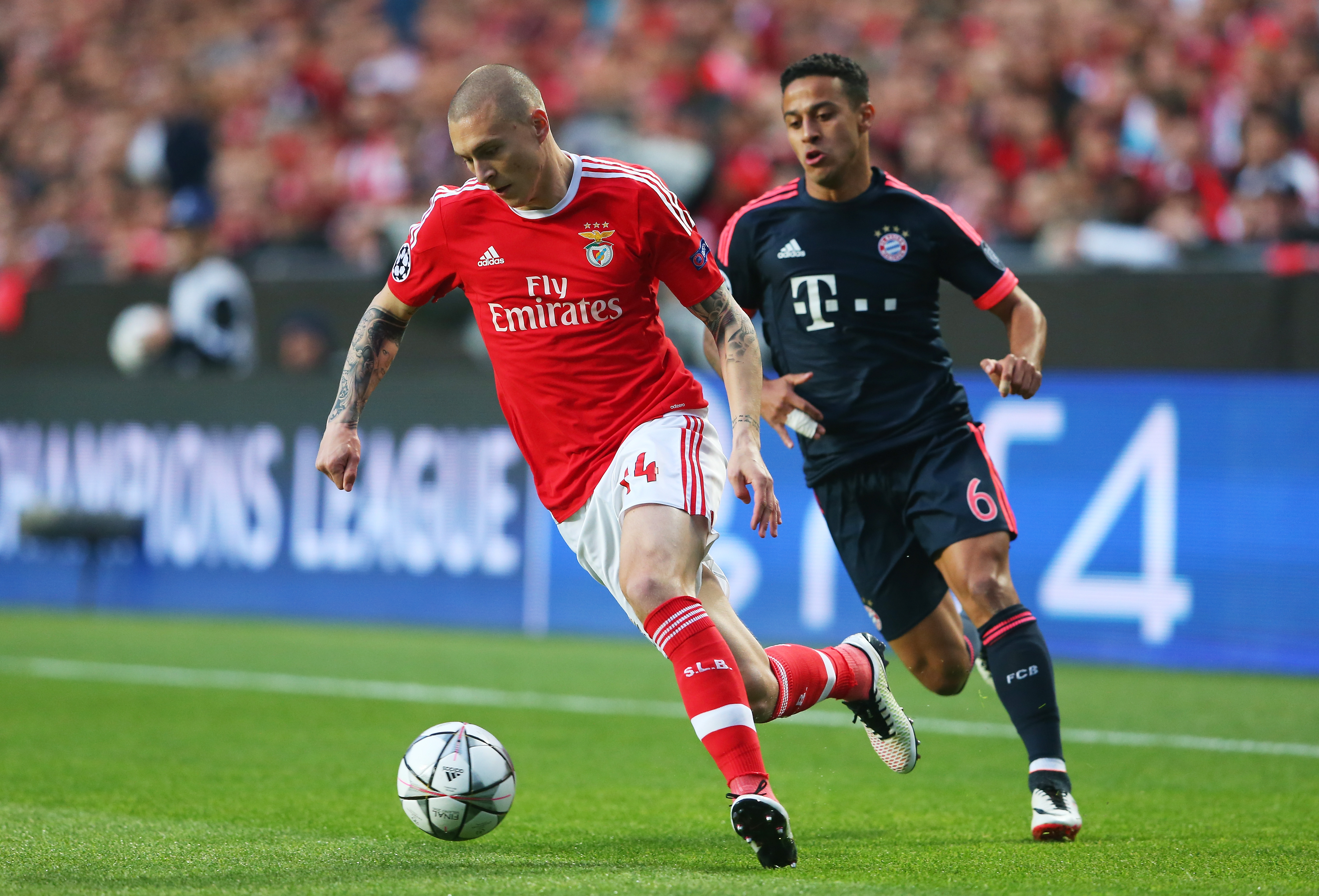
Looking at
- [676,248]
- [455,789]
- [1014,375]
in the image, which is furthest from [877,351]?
[455,789]

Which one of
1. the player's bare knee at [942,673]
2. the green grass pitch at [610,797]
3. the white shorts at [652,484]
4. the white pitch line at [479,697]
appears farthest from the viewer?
the white pitch line at [479,697]

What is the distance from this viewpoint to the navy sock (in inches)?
208

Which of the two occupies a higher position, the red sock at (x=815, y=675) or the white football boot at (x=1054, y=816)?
the red sock at (x=815, y=675)

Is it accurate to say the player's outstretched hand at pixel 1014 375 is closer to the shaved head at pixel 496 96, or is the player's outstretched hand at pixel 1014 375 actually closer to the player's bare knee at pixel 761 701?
the player's bare knee at pixel 761 701

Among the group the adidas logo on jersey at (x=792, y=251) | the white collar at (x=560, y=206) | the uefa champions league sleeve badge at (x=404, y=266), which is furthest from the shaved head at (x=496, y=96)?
the adidas logo on jersey at (x=792, y=251)

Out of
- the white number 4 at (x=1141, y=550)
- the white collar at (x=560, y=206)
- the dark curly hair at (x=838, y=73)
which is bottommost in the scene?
the white number 4 at (x=1141, y=550)

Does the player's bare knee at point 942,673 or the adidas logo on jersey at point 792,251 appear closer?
the adidas logo on jersey at point 792,251

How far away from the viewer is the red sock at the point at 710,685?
4559 mm

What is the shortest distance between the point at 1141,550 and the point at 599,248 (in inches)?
231

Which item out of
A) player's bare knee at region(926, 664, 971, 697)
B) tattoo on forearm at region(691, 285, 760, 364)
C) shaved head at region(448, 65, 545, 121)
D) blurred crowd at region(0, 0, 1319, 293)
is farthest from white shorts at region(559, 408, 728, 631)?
blurred crowd at region(0, 0, 1319, 293)

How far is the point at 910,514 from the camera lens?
5.81 meters

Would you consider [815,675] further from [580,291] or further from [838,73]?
[838,73]

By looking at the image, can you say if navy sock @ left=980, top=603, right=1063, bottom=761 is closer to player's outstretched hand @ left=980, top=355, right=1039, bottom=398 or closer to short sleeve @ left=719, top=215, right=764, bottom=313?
player's outstretched hand @ left=980, top=355, right=1039, bottom=398

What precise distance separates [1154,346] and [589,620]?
4351 millimetres
